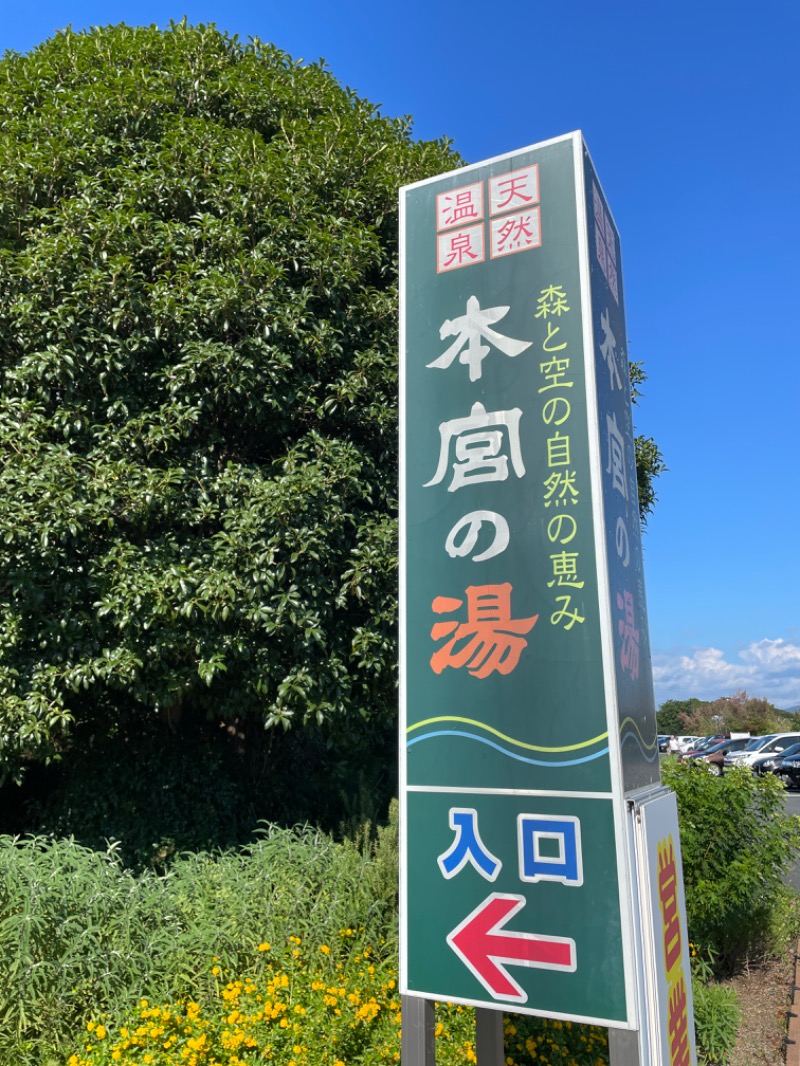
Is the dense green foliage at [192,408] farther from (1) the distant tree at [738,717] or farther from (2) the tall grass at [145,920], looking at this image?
(1) the distant tree at [738,717]

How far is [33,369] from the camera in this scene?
19.6ft

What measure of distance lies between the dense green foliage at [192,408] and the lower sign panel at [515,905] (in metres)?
2.76

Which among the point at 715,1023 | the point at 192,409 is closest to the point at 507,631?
the point at 715,1023

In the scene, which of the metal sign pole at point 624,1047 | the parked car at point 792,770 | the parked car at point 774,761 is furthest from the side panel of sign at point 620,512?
the parked car at point 792,770

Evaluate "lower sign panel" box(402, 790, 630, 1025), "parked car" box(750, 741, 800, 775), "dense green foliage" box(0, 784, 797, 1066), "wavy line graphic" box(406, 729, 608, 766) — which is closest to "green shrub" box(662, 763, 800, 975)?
"dense green foliage" box(0, 784, 797, 1066)

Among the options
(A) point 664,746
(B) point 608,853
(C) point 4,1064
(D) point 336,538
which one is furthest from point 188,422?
(A) point 664,746

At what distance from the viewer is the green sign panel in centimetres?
284

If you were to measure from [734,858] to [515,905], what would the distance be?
3721mm

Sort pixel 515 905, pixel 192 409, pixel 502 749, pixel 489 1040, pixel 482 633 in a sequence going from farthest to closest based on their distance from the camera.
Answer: pixel 192 409
pixel 489 1040
pixel 482 633
pixel 502 749
pixel 515 905

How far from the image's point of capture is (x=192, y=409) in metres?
5.99

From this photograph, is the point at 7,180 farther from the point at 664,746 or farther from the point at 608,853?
the point at 664,746

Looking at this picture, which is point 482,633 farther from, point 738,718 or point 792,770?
point 738,718

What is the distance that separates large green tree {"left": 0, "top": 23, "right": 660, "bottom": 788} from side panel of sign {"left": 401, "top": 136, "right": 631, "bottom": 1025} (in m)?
2.50

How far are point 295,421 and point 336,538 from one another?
48.4 inches
